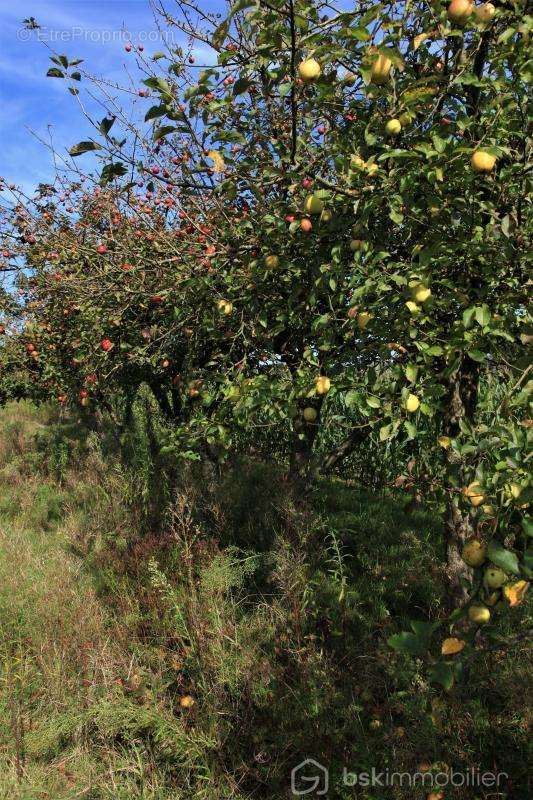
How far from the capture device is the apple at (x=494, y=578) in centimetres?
111

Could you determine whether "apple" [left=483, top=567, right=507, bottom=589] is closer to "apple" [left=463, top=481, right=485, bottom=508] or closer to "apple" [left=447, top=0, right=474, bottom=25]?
"apple" [left=463, top=481, right=485, bottom=508]

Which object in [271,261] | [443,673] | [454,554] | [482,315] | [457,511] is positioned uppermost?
[271,261]

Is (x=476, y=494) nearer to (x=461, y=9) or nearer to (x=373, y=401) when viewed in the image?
(x=373, y=401)

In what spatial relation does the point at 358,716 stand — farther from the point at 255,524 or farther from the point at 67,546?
the point at 67,546

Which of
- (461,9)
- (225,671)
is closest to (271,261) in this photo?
(461,9)

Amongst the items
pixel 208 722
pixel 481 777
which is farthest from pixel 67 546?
pixel 481 777

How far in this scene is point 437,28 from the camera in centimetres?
201

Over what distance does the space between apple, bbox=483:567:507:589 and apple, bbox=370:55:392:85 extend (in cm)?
140

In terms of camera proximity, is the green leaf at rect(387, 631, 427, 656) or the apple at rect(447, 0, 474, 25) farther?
the apple at rect(447, 0, 474, 25)

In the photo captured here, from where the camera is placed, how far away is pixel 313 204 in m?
2.00

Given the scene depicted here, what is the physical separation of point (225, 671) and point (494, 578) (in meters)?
2.08

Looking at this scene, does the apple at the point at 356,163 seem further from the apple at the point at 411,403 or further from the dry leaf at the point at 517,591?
the dry leaf at the point at 517,591

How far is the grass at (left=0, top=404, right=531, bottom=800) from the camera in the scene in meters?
2.35

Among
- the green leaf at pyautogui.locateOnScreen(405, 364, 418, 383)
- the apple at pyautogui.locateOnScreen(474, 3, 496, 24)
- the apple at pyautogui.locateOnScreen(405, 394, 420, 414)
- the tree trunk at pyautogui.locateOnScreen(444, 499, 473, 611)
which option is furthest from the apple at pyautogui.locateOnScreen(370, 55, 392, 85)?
the tree trunk at pyautogui.locateOnScreen(444, 499, 473, 611)
